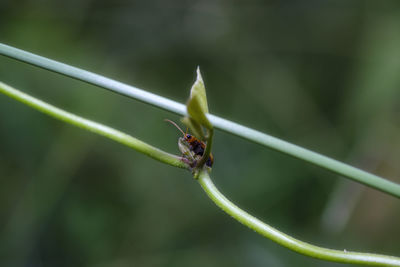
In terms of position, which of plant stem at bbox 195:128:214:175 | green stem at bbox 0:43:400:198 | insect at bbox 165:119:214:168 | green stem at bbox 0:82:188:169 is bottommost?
insect at bbox 165:119:214:168

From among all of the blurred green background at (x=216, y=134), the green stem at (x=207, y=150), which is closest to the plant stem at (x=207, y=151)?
the green stem at (x=207, y=150)

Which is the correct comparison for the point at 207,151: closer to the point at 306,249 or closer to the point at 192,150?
the point at 192,150

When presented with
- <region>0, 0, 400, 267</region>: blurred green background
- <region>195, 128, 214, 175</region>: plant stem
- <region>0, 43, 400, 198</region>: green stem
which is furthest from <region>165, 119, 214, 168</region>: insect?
<region>0, 0, 400, 267</region>: blurred green background

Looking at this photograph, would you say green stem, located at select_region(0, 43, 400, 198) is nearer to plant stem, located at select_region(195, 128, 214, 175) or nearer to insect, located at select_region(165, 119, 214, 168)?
plant stem, located at select_region(195, 128, 214, 175)

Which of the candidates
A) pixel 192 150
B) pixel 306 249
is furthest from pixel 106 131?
pixel 306 249

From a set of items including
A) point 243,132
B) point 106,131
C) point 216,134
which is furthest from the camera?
point 216,134

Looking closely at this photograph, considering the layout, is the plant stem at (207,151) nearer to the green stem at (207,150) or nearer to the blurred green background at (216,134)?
the green stem at (207,150)
